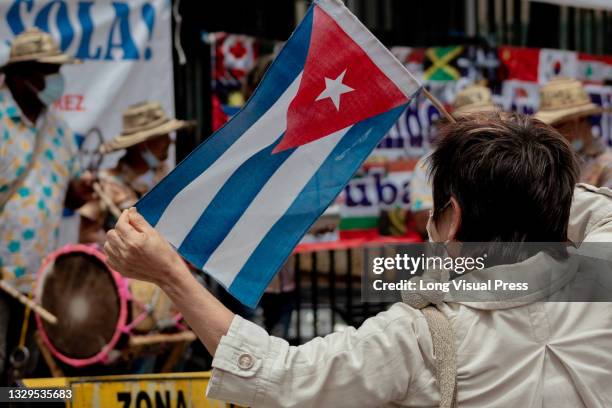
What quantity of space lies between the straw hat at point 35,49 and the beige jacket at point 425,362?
4719 millimetres

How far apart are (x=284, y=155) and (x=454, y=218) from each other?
89 centimetres

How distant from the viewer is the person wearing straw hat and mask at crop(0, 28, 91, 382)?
6.52 metres

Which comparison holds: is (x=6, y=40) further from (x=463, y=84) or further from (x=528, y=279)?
(x=528, y=279)

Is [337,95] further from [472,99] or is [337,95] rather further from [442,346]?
[472,99]

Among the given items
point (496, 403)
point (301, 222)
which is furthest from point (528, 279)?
point (301, 222)

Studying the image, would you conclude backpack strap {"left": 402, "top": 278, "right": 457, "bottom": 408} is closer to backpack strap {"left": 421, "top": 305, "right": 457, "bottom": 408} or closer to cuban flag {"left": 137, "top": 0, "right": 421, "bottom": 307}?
backpack strap {"left": 421, "top": 305, "right": 457, "bottom": 408}

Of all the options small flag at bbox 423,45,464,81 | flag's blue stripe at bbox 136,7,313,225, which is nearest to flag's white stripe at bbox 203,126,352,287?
flag's blue stripe at bbox 136,7,313,225

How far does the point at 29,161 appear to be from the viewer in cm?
659

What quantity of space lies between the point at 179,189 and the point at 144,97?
13.8 ft

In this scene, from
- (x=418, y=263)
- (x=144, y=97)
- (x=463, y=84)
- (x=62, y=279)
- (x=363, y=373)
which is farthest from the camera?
(x=463, y=84)

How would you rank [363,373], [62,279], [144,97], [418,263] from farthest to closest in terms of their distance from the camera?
[144,97] → [62,279] → [418,263] → [363,373]

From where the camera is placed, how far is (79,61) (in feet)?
22.3

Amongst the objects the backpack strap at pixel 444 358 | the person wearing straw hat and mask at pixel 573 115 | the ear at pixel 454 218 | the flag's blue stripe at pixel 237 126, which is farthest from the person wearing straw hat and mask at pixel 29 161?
the backpack strap at pixel 444 358

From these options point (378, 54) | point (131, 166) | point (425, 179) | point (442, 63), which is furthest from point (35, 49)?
point (378, 54)
